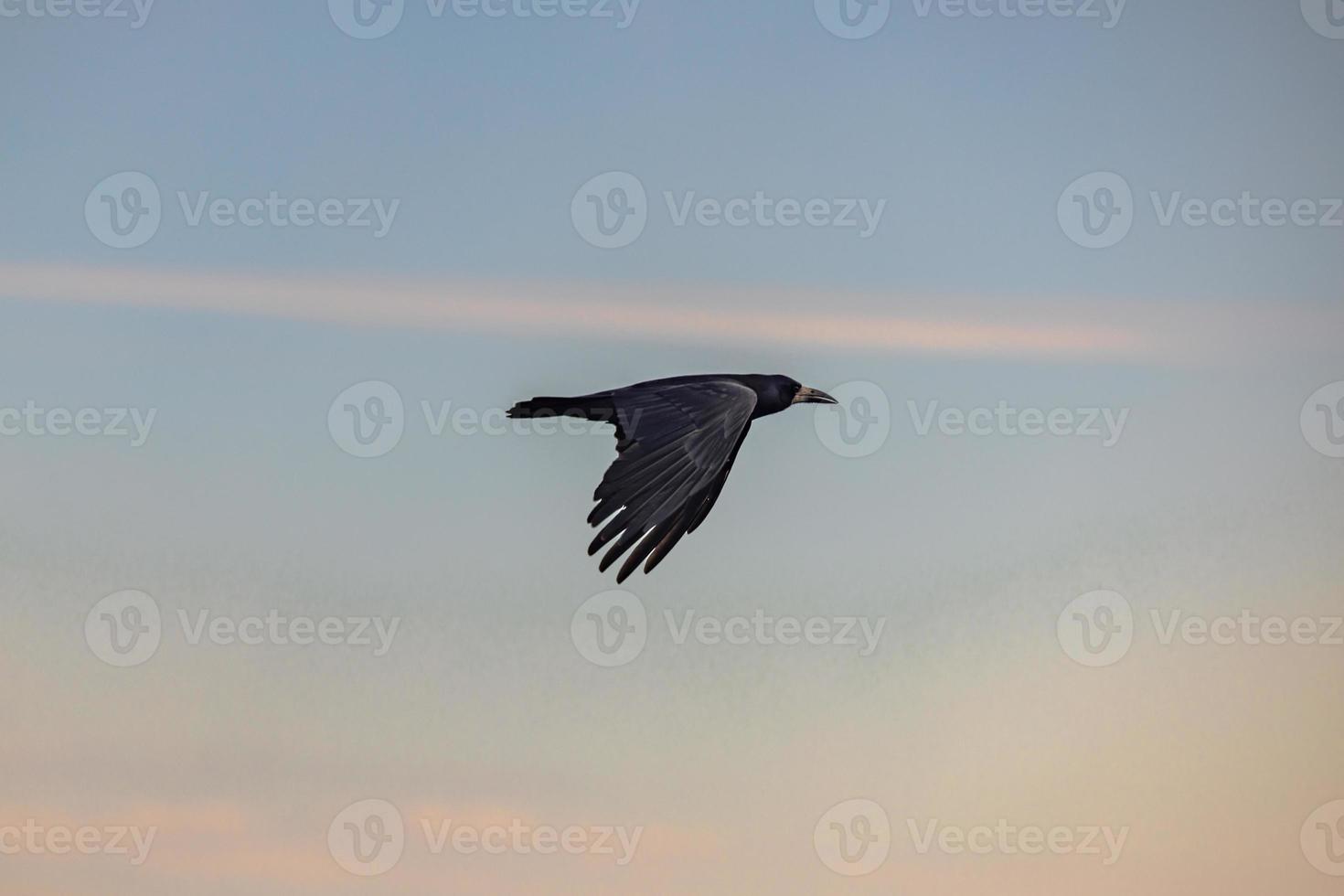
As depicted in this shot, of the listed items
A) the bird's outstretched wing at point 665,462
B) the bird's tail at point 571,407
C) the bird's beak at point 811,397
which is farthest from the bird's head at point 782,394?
the bird's tail at point 571,407

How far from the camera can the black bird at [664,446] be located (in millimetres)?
11133

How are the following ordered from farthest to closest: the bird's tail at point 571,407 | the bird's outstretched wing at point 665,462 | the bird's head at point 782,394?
the bird's head at point 782,394, the bird's tail at point 571,407, the bird's outstretched wing at point 665,462

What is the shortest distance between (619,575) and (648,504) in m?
0.76

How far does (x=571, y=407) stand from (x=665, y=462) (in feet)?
4.76

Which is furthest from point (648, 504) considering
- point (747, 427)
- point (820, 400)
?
point (820, 400)

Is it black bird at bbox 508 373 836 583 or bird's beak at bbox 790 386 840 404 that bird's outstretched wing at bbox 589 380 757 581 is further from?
bird's beak at bbox 790 386 840 404

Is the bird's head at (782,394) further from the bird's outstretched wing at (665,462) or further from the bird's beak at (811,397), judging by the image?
the bird's outstretched wing at (665,462)

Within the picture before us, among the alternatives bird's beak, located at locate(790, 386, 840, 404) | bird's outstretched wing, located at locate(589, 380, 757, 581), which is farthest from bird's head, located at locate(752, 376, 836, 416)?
bird's outstretched wing, located at locate(589, 380, 757, 581)

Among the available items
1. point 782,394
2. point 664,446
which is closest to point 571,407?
point 664,446

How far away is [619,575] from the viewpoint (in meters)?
10.8

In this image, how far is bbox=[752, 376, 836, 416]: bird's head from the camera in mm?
13742

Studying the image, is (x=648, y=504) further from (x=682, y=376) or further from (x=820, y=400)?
(x=820, y=400)

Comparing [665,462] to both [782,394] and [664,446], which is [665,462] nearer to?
[664,446]

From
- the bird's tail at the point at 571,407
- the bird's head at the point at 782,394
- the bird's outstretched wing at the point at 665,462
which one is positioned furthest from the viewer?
the bird's head at the point at 782,394
